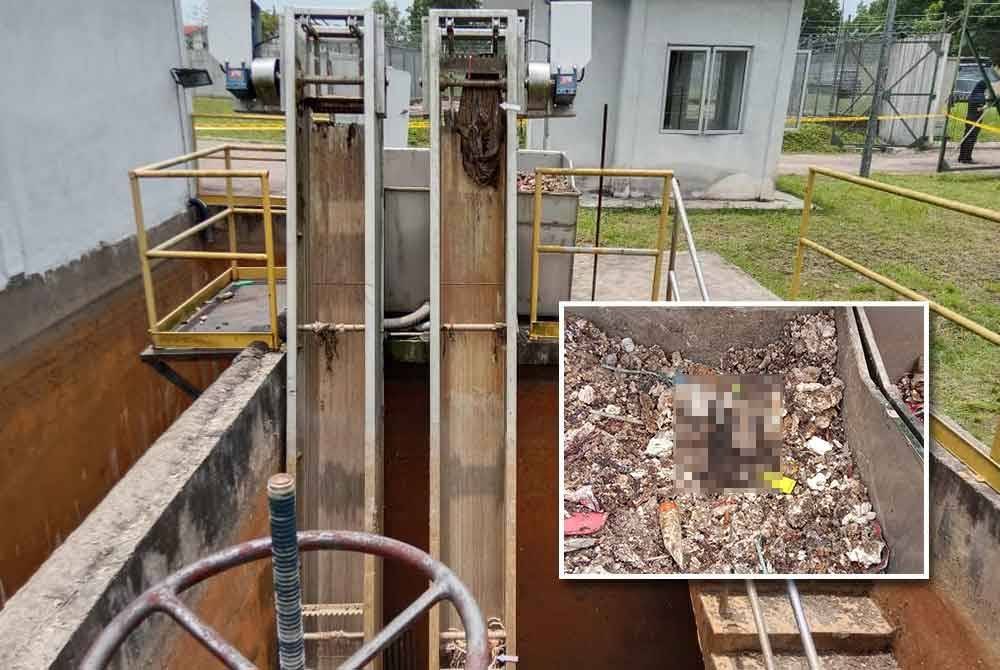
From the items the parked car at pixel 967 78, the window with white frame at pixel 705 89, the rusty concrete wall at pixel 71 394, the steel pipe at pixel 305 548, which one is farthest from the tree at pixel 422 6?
the steel pipe at pixel 305 548

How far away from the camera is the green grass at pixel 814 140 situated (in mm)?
18312

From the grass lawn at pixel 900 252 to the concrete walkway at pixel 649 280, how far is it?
1.79 feet

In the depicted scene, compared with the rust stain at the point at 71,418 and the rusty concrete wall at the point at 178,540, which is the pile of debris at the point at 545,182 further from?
the rust stain at the point at 71,418

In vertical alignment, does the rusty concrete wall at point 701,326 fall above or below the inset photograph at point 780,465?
above

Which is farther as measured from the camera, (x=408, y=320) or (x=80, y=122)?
(x=80, y=122)

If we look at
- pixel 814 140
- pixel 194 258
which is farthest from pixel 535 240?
pixel 814 140

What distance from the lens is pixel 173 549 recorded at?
3227 mm

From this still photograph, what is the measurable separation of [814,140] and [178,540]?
62.7ft

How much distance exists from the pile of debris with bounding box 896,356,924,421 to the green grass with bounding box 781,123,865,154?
15.6 m

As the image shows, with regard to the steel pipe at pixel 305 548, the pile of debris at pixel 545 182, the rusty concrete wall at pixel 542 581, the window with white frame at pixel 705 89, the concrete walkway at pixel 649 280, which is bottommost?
the rusty concrete wall at pixel 542 581

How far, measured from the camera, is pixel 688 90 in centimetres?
1134

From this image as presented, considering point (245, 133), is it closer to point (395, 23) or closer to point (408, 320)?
point (408, 320)

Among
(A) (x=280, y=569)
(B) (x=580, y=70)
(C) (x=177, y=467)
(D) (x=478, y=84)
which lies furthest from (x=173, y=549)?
(B) (x=580, y=70)

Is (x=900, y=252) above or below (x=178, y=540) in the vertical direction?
above
